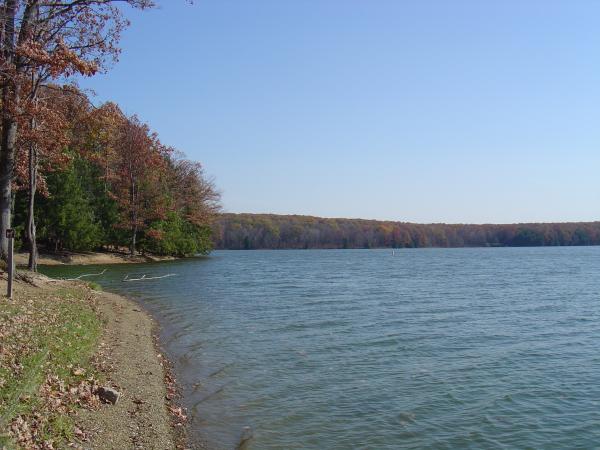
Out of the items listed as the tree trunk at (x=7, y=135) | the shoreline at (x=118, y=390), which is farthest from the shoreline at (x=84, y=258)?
the shoreline at (x=118, y=390)

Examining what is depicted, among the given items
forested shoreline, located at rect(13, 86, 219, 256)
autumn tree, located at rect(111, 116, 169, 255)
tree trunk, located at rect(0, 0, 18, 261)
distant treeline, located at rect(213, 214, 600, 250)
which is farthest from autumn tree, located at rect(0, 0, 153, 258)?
distant treeline, located at rect(213, 214, 600, 250)

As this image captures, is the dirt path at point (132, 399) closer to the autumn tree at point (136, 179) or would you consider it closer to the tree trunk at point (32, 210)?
the tree trunk at point (32, 210)

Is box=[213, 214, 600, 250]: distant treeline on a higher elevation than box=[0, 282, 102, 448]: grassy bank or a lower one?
higher

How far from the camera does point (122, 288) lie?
32062mm

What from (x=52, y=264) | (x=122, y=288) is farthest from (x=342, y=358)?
(x=52, y=264)

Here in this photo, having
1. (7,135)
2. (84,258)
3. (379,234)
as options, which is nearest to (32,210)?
(7,135)

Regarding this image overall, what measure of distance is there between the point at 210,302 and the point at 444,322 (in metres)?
11.5

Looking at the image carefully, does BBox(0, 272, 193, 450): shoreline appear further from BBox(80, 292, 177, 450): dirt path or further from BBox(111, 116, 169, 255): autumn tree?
BBox(111, 116, 169, 255): autumn tree

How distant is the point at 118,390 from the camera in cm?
1046

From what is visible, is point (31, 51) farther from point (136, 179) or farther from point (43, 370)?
point (136, 179)

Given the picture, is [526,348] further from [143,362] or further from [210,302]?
[210,302]

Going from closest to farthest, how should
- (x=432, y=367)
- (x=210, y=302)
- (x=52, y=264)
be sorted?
(x=432, y=367), (x=210, y=302), (x=52, y=264)

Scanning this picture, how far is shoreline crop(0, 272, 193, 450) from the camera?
7.97 m

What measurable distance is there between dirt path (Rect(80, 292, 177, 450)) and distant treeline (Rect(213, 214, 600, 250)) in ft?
468
